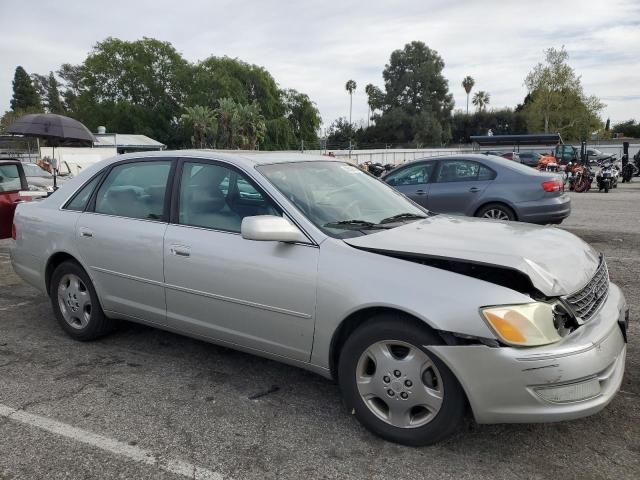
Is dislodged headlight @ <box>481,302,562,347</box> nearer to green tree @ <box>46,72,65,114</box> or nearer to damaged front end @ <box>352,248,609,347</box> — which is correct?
damaged front end @ <box>352,248,609,347</box>

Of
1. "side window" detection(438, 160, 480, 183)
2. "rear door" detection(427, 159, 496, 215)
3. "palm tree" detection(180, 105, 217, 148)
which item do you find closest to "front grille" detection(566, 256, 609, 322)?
"rear door" detection(427, 159, 496, 215)

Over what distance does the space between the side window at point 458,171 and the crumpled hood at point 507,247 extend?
5.39 metres

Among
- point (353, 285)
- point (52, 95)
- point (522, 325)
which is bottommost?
point (522, 325)

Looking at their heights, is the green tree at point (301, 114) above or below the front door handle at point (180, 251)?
above

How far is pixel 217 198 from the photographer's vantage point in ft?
12.0

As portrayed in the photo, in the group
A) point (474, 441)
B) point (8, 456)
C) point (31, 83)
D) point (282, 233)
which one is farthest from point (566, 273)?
point (31, 83)

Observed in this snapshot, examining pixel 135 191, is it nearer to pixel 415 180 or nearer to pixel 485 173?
pixel 415 180

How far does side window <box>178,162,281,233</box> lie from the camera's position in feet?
11.3

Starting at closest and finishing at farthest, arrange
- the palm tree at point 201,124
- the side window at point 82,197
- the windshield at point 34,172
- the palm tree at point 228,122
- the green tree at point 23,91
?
the side window at point 82,197
the windshield at point 34,172
the palm tree at point 228,122
the palm tree at point 201,124
the green tree at point 23,91

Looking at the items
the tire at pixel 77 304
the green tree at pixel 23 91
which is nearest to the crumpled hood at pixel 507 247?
the tire at pixel 77 304

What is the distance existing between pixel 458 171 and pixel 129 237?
A: 6.33 m

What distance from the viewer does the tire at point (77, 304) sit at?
13.9ft

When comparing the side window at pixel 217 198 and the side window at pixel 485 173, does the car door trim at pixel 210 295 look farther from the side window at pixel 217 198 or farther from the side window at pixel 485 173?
the side window at pixel 485 173

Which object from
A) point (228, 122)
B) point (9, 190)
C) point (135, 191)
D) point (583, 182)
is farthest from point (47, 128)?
point (228, 122)
